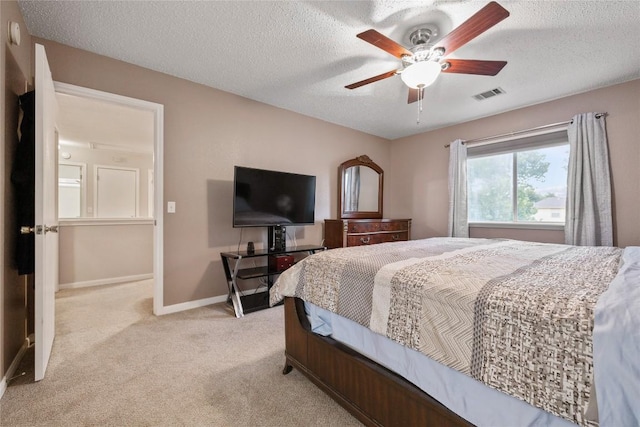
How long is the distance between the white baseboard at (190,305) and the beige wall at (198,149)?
0.04 m

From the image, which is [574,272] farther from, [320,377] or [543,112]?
[543,112]

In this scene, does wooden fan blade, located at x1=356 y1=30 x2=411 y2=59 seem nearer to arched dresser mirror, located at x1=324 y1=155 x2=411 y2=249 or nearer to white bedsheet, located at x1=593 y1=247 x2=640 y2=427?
white bedsheet, located at x1=593 y1=247 x2=640 y2=427

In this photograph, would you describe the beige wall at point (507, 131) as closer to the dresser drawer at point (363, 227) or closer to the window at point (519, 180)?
the window at point (519, 180)

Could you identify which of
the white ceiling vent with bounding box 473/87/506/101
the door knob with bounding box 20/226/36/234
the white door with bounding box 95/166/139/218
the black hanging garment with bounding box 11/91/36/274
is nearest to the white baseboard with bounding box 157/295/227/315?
the black hanging garment with bounding box 11/91/36/274

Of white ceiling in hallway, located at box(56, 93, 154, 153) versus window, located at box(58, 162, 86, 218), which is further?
window, located at box(58, 162, 86, 218)

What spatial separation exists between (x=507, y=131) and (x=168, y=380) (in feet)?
14.7

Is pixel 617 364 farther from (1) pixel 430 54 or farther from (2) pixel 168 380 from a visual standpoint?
(2) pixel 168 380

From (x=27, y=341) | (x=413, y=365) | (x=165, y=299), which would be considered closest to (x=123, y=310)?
(x=165, y=299)

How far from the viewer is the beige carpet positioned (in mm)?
1416

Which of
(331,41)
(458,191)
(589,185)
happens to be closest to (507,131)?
(458,191)

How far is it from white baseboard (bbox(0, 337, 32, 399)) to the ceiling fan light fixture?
123 inches

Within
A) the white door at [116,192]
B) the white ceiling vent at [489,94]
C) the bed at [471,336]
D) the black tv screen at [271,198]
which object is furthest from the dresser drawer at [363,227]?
the white door at [116,192]

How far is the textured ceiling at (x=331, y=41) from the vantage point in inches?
73.9

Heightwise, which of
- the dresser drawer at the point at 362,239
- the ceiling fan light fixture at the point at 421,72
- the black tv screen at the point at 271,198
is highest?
the ceiling fan light fixture at the point at 421,72
